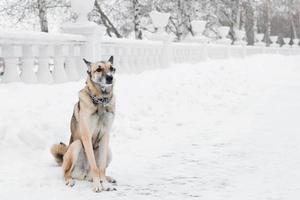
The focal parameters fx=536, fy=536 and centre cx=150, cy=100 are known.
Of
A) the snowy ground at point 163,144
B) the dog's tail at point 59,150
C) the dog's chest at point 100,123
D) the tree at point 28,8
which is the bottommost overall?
the snowy ground at point 163,144

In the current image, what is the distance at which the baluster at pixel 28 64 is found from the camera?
8.34m

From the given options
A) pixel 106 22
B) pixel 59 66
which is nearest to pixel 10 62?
pixel 59 66

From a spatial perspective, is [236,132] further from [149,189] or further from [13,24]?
[13,24]

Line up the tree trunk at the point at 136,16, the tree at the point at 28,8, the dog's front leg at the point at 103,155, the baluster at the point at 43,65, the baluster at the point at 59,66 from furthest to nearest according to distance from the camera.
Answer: the tree trunk at the point at 136,16 < the tree at the point at 28,8 < the baluster at the point at 59,66 < the baluster at the point at 43,65 < the dog's front leg at the point at 103,155

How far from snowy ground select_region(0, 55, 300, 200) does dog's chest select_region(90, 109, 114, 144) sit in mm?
578

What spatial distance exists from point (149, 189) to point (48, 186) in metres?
1.09

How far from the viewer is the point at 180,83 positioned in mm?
14328

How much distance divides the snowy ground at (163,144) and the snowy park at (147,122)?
14 millimetres

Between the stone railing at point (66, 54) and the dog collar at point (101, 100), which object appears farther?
the stone railing at point (66, 54)

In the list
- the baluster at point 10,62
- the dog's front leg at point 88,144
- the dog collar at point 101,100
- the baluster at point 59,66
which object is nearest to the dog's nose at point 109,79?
the dog collar at point 101,100

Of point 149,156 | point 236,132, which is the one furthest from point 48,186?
point 236,132

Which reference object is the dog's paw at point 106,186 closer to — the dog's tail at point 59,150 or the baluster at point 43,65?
the dog's tail at point 59,150

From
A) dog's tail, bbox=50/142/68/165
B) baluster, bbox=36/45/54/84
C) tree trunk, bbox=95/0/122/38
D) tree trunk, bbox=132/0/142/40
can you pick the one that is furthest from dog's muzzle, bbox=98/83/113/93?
tree trunk, bbox=95/0/122/38

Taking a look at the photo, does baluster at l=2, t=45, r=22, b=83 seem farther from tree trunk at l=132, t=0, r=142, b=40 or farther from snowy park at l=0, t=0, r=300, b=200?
tree trunk at l=132, t=0, r=142, b=40
